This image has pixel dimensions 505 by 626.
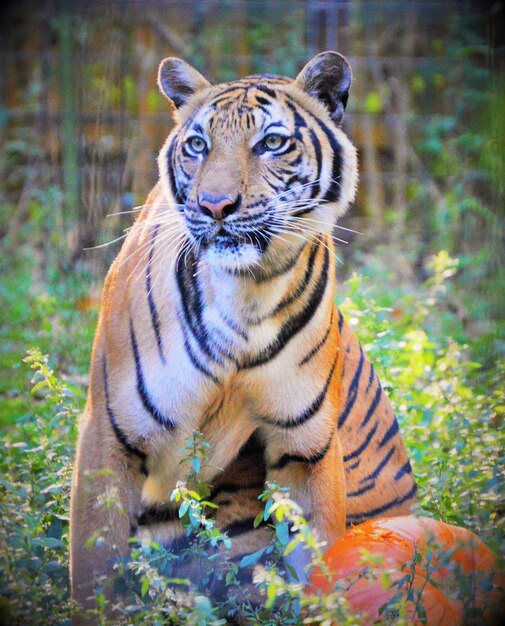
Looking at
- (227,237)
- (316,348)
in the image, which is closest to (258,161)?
(227,237)

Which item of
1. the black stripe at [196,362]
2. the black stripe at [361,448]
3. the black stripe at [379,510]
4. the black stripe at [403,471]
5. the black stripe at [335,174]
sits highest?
the black stripe at [335,174]

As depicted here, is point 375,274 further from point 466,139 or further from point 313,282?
point 313,282

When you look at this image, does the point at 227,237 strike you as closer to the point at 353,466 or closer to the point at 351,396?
the point at 351,396

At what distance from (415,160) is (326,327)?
10.0ft

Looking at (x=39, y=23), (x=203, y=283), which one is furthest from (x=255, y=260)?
(x=39, y=23)

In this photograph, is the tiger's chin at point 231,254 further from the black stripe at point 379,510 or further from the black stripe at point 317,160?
the black stripe at point 379,510

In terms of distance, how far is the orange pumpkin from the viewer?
157 cm

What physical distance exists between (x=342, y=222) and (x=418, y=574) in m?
3.33

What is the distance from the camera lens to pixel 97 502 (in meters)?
1.90

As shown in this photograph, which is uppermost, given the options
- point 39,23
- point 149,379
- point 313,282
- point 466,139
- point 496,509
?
point 39,23

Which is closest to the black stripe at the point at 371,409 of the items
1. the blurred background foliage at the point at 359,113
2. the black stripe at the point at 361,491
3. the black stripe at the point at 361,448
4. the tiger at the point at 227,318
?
the black stripe at the point at 361,448

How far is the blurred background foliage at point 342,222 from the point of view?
219 centimetres

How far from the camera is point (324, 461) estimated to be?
2.06m

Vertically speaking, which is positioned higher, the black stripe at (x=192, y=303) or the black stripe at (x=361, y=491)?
the black stripe at (x=192, y=303)
